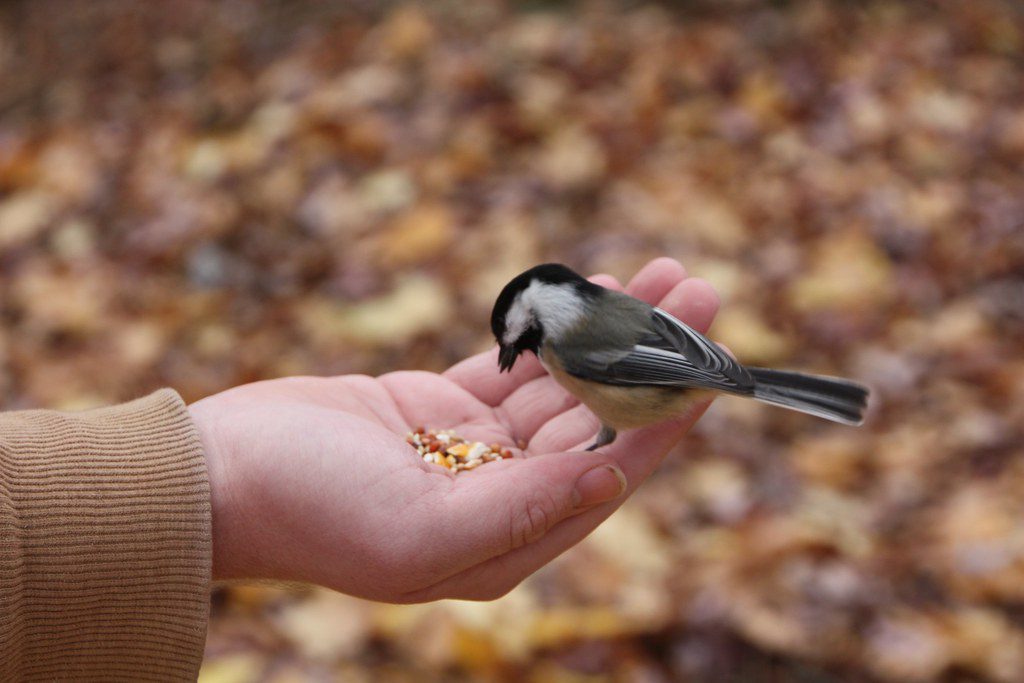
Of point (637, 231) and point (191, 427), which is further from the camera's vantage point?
point (637, 231)

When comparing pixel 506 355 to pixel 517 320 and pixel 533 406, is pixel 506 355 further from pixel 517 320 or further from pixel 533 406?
pixel 533 406

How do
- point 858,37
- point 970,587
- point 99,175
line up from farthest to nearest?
1. point 858,37
2. point 99,175
3. point 970,587

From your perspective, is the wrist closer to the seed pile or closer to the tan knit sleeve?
the tan knit sleeve

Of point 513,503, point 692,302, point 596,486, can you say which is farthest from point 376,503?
point 692,302

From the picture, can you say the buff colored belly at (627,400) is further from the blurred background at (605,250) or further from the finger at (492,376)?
the blurred background at (605,250)

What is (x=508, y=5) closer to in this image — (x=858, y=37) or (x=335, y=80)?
(x=335, y=80)

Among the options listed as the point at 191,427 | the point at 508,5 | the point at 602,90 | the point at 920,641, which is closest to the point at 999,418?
the point at 920,641
